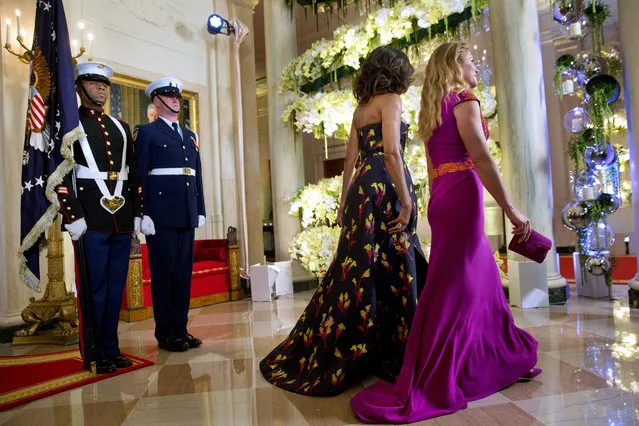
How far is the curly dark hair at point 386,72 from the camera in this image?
2723 millimetres

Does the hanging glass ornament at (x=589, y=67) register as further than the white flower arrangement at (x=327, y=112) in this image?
No

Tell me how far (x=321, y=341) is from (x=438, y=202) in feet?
3.20

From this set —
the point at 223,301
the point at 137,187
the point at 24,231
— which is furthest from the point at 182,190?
the point at 223,301

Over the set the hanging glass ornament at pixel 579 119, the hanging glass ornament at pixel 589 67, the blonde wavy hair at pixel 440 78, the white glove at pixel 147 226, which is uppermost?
the hanging glass ornament at pixel 589 67

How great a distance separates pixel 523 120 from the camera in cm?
473

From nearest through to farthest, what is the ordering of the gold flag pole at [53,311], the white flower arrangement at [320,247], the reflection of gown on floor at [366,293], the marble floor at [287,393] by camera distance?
1. the marble floor at [287,393]
2. the reflection of gown on floor at [366,293]
3. the gold flag pole at [53,311]
4. the white flower arrangement at [320,247]

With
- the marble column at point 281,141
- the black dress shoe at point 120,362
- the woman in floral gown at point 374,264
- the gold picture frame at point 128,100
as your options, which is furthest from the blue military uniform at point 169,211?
the gold picture frame at point 128,100

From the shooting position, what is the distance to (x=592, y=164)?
5086 mm

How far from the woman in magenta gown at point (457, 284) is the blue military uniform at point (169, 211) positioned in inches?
78.8

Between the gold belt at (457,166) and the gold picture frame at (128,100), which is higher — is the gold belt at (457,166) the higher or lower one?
the lower one

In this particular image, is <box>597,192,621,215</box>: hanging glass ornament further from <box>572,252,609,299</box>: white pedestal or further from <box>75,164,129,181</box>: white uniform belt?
<box>75,164,129,181</box>: white uniform belt

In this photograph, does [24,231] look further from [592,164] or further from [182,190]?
[592,164]

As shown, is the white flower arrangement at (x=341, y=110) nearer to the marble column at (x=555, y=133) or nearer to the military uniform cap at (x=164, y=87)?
the military uniform cap at (x=164, y=87)

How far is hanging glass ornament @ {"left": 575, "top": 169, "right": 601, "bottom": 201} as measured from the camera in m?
5.00
